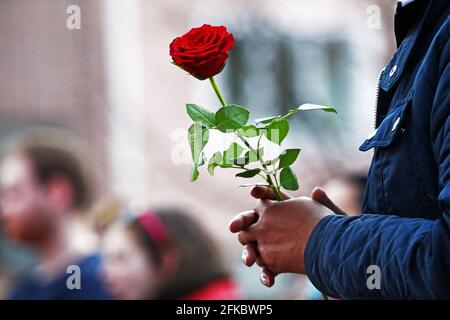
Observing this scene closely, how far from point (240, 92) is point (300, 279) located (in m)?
0.95

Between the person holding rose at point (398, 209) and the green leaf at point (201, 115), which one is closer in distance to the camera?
the person holding rose at point (398, 209)

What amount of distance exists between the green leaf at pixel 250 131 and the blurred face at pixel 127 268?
2.30 m

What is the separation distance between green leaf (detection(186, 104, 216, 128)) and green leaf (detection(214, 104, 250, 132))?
1 cm

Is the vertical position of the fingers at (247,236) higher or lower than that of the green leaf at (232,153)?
lower

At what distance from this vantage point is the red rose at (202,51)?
910 mm

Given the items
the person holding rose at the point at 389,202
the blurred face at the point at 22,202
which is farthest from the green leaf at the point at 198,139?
the blurred face at the point at 22,202

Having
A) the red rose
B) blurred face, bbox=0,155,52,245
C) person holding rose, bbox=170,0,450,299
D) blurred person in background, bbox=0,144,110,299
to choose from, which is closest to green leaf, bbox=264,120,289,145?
person holding rose, bbox=170,0,450,299

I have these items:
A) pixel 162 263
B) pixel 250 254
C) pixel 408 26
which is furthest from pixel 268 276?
pixel 162 263

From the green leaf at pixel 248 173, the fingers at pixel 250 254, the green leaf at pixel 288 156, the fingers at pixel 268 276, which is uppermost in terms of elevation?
the green leaf at pixel 288 156

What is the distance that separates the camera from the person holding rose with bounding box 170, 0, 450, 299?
28.7 inches

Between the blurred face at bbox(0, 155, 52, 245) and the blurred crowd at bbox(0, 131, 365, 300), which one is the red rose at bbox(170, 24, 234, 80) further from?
the blurred face at bbox(0, 155, 52, 245)

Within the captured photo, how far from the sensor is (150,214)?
10.7 ft

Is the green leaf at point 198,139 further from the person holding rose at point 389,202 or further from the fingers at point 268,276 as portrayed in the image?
the fingers at point 268,276

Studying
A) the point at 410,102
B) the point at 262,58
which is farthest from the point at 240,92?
the point at 410,102
